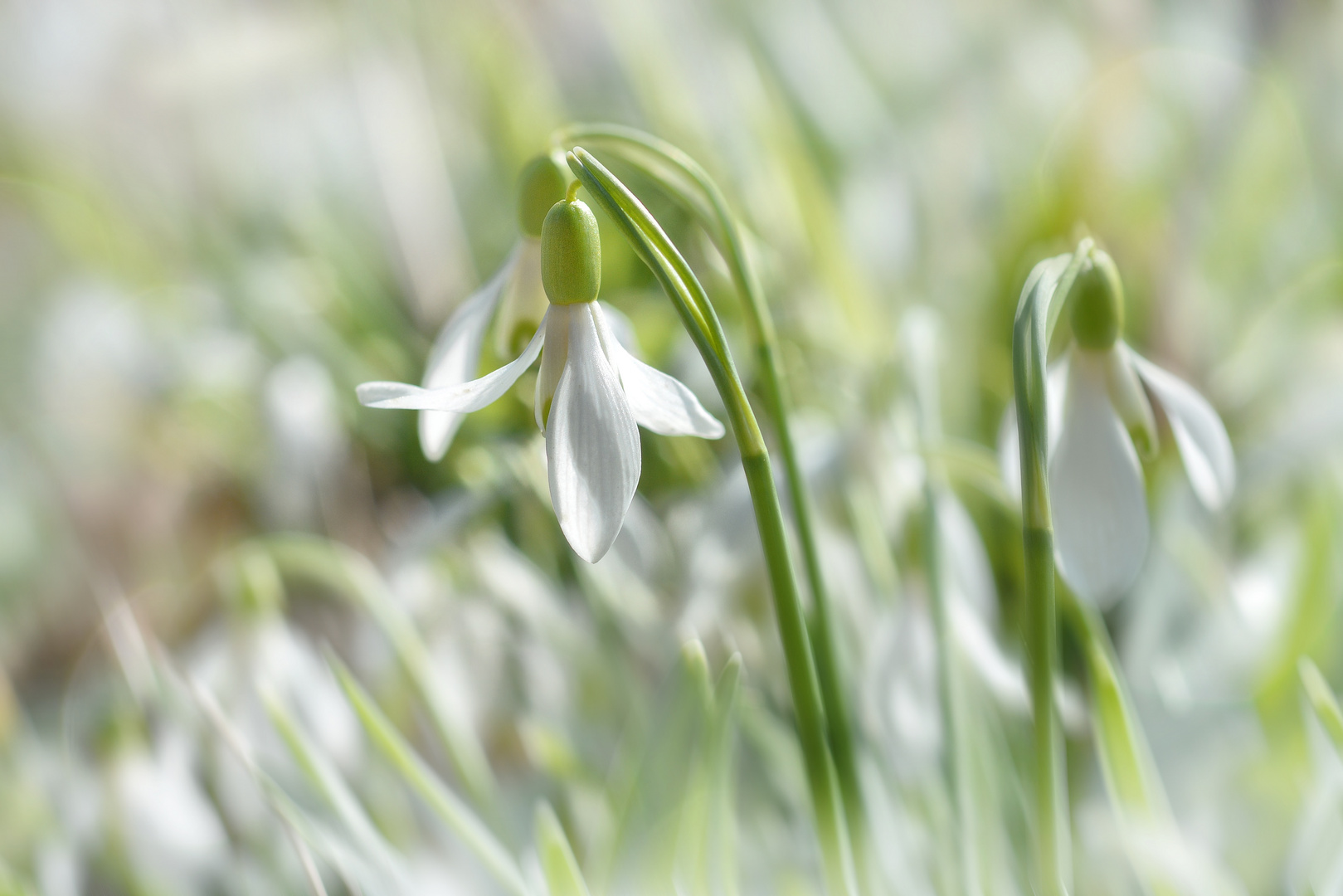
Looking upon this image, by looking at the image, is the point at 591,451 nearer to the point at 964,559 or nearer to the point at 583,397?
the point at 583,397

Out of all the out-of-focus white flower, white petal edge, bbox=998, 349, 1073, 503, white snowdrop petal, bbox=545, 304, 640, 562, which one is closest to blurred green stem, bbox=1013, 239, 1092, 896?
white petal edge, bbox=998, 349, 1073, 503

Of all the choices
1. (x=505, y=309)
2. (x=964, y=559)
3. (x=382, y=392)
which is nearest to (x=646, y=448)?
(x=964, y=559)

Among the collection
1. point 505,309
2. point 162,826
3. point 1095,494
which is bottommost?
point 162,826

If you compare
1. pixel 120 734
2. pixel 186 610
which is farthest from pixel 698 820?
pixel 186 610

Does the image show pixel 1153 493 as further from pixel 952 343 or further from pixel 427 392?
pixel 427 392

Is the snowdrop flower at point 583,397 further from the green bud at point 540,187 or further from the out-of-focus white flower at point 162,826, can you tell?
the out-of-focus white flower at point 162,826

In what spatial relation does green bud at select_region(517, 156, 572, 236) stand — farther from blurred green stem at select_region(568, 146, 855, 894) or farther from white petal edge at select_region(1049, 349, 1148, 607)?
white petal edge at select_region(1049, 349, 1148, 607)
